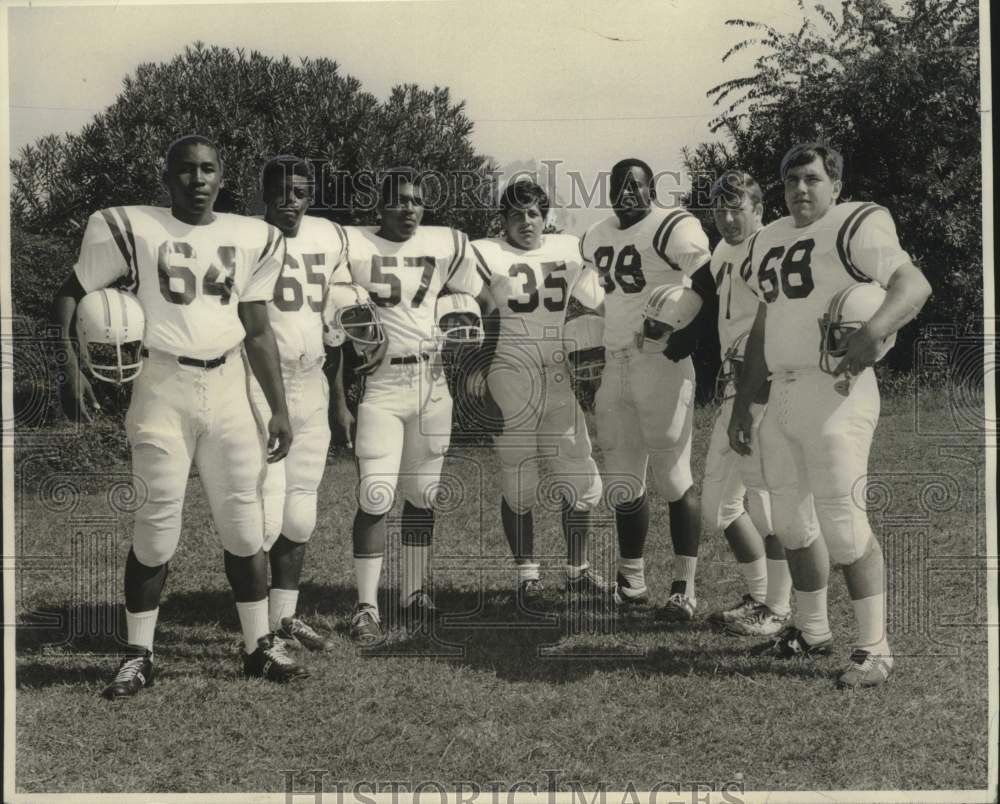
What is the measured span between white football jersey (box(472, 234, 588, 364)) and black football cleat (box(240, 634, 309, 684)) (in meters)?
1.76

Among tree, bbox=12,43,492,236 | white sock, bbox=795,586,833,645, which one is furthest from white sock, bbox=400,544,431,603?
white sock, bbox=795,586,833,645

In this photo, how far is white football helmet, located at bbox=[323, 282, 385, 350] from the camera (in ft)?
16.1

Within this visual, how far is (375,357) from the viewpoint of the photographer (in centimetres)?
493

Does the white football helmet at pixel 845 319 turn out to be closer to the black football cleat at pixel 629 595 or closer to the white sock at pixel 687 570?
the white sock at pixel 687 570

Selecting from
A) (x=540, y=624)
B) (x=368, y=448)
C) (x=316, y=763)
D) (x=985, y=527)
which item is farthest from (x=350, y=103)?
(x=985, y=527)

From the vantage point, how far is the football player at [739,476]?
16.3ft

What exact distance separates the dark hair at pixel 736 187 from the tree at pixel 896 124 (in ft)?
0.21

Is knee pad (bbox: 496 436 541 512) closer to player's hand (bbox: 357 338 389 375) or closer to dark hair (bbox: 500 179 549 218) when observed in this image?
player's hand (bbox: 357 338 389 375)

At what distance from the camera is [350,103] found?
16.7 ft

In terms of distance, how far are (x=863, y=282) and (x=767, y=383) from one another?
2.09ft

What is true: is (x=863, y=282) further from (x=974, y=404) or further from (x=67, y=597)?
(x=67, y=597)

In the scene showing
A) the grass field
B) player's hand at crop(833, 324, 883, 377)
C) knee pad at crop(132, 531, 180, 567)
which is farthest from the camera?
knee pad at crop(132, 531, 180, 567)

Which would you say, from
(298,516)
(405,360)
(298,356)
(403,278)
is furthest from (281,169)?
(298,516)

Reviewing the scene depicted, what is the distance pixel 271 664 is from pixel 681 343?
7.85ft
